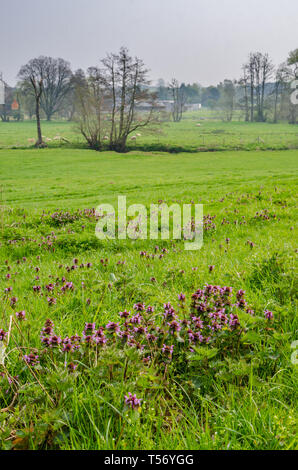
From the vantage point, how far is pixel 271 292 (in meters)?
4.38

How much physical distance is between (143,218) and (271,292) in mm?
7450

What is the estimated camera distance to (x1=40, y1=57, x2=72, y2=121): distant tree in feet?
347

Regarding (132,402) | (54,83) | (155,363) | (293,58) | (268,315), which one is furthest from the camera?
(54,83)

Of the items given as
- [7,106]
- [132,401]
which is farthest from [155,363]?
[7,106]

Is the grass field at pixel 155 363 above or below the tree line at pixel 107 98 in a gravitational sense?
below

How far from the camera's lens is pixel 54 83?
110375 mm

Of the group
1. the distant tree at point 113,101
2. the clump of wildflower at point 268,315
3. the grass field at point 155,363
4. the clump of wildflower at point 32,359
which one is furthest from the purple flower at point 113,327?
the distant tree at point 113,101

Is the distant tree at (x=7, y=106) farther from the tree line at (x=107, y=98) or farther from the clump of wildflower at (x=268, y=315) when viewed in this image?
the clump of wildflower at (x=268, y=315)

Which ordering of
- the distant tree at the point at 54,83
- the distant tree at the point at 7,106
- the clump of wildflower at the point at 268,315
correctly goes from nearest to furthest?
the clump of wildflower at the point at 268,315
the distant tree at the point at 54,83
the distant tree at the point at 7,106

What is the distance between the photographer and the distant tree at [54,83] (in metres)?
Answer: 106

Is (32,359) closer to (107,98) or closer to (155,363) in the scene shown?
(155,363)

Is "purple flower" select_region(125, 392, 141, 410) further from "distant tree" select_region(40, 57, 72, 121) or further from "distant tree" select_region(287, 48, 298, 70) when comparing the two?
"distant tree" select_region(40, 57, 72, 121)

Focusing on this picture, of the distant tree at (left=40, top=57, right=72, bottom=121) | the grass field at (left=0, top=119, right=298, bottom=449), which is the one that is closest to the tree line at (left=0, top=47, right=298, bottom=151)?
the distant tree at (left=40, top=57, right=72, bottom=121)

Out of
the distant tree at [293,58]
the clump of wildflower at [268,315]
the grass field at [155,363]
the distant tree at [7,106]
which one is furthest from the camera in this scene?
the distant tree at [7,106]
